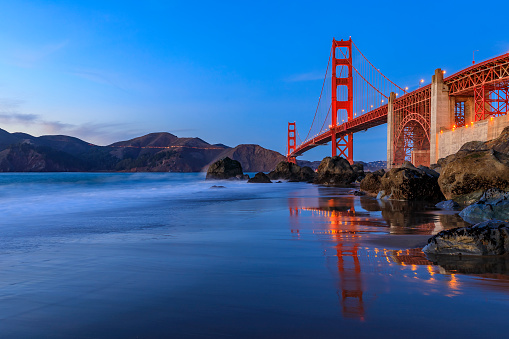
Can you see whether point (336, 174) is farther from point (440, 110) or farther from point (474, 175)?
point (474, 175)

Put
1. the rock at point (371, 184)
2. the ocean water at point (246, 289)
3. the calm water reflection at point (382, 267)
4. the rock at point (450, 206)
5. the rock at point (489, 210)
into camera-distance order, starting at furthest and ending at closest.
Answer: the rock at point (371, 184), the rock at point (450, 206), the rock at point (489, 210), the calm water reflection at point (382, 267), the ocean water at point (246, 289)

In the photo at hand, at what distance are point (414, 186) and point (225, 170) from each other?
1426 inches

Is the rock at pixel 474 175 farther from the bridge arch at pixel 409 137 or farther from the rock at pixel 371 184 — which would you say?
the bridge arch at pixel 409 137

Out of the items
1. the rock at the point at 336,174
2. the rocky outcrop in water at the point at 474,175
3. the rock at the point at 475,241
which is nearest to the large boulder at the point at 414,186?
the rocky outcrop in water at the point at 474,175

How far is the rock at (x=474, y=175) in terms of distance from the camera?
9.88m

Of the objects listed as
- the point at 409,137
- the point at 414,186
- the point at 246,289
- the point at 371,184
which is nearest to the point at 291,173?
the point at 409,137

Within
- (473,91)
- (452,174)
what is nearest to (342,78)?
(473,91)

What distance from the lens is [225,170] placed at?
4800cm

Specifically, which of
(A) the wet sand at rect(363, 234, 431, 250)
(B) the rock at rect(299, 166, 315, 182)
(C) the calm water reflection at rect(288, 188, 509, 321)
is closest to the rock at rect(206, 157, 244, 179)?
(B) the rock at rect(299, 166, 315, 182)

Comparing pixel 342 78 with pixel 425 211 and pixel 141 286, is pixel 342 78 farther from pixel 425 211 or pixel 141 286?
pixel 141 286

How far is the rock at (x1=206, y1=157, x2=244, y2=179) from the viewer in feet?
156

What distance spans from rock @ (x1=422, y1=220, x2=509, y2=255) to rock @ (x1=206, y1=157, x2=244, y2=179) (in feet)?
139

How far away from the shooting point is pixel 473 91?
110 feet

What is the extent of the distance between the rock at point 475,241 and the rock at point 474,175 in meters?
6.15
